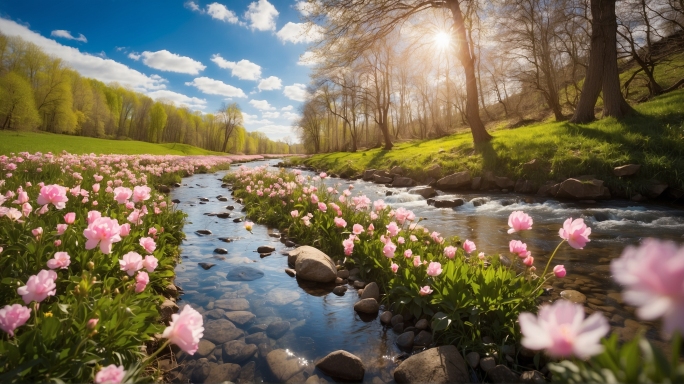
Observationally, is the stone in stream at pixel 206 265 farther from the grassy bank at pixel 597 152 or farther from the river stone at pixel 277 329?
the grassy bank at pixel 597 152

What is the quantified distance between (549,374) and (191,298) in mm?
3981

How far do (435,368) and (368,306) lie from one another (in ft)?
4.25

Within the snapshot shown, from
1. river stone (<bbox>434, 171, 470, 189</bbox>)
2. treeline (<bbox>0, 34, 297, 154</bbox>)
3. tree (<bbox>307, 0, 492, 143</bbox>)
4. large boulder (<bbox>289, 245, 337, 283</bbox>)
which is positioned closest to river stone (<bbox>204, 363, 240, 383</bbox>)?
large boulder (<bbox>289, 245, 337, 283</bbox>)

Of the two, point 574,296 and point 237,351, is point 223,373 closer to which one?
point 237,351

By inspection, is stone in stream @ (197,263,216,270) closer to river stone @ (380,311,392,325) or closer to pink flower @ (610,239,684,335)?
river stone @ (380,311,392,325)

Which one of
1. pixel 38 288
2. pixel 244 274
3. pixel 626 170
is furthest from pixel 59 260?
pixel 626 170

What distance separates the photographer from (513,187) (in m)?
11.6

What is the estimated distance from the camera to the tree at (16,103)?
115 ft

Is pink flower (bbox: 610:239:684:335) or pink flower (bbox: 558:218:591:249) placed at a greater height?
pink flower (bbox: 610:239:684:335)

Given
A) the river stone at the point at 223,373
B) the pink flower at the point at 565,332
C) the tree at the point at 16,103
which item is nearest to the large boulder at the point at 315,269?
the river stone at the point at 223,373

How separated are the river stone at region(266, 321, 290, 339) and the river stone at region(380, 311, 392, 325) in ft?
3.56

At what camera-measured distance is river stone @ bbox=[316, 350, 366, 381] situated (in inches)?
113

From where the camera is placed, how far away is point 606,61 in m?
13.6

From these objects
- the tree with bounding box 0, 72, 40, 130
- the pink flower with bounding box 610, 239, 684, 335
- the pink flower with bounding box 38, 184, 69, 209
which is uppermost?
the tree with bounding box 0, 72, 40, 130
